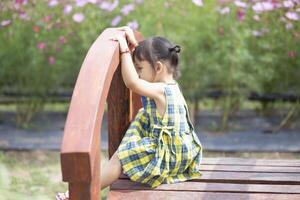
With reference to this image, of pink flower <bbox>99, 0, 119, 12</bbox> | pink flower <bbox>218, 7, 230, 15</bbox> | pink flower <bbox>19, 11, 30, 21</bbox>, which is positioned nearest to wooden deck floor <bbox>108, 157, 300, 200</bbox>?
pink flower <bbox>218, 7, 230, 15</bbox>

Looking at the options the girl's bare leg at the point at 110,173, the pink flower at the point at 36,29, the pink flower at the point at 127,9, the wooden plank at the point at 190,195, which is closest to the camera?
the wooden plank at the point at 190,195

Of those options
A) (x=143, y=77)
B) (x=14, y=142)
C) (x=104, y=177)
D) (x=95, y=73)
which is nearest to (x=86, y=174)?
(x=95, y=73)

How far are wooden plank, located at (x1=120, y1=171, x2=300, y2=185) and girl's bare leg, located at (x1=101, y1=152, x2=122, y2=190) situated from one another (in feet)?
0.34

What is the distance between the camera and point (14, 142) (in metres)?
6.12

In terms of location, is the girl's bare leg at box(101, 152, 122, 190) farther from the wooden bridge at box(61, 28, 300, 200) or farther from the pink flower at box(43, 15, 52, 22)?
the pink flower at box(43, 15, 52, 22)

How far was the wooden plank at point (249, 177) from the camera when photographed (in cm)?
309

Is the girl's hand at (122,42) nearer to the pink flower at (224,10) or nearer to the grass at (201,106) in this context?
the pink flower at (224,10)

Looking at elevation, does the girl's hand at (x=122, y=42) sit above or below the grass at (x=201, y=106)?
above

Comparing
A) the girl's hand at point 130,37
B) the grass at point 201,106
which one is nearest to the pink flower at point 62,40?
the grass at point 201,106

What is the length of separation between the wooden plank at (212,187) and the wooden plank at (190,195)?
44 mm

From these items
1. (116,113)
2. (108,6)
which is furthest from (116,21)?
(116,113)

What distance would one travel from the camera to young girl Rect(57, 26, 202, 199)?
304 centimetres

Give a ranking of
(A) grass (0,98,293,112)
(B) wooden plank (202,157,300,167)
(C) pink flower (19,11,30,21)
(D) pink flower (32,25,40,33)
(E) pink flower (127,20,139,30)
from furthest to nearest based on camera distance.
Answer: (A) grass (0,98,293,112)
(C) pink flower (19,11,30,21)
(D) pink flower (32,25,40,33)
(E) pink flower (127,20,139,30)
(B) wooden plank (202,157,300,167)

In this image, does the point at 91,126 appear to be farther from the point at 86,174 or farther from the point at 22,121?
the point at 22,121
